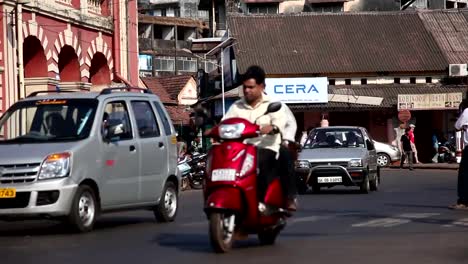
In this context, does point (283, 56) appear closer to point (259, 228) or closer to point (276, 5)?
point (276, 5)

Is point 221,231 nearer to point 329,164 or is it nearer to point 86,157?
point 86,157

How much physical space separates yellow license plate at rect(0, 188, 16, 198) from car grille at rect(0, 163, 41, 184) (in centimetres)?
10

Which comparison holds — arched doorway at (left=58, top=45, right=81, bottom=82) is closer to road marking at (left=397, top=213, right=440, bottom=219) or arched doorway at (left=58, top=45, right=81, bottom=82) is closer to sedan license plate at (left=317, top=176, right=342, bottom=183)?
sedan license plate at (left=317, top=176, right=342, bottom=183)

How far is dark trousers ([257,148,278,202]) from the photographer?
11.5 metres

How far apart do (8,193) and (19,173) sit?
0.29m

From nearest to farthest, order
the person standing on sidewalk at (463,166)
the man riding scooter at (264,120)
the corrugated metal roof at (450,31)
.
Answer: the man riding scooter at (264,120) → the person standing on sidewalk at (463,166) → the corrugated metal roof at (450,31)

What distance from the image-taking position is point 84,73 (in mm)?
33500

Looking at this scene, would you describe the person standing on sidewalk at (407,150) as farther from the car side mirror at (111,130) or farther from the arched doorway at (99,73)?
the car side mirror at (111,130)

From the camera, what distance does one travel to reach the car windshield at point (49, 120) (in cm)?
1473

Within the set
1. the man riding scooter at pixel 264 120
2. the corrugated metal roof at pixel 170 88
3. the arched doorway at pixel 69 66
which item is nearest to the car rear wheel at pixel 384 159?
the corrugated metal roof at pixel 170 88

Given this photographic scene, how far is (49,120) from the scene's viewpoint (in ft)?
49.3

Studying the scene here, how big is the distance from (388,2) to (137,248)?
225 ft

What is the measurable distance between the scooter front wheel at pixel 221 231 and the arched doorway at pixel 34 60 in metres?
19.8

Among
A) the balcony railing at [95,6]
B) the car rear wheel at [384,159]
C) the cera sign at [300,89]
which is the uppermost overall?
the balcony railing at [95,6]
